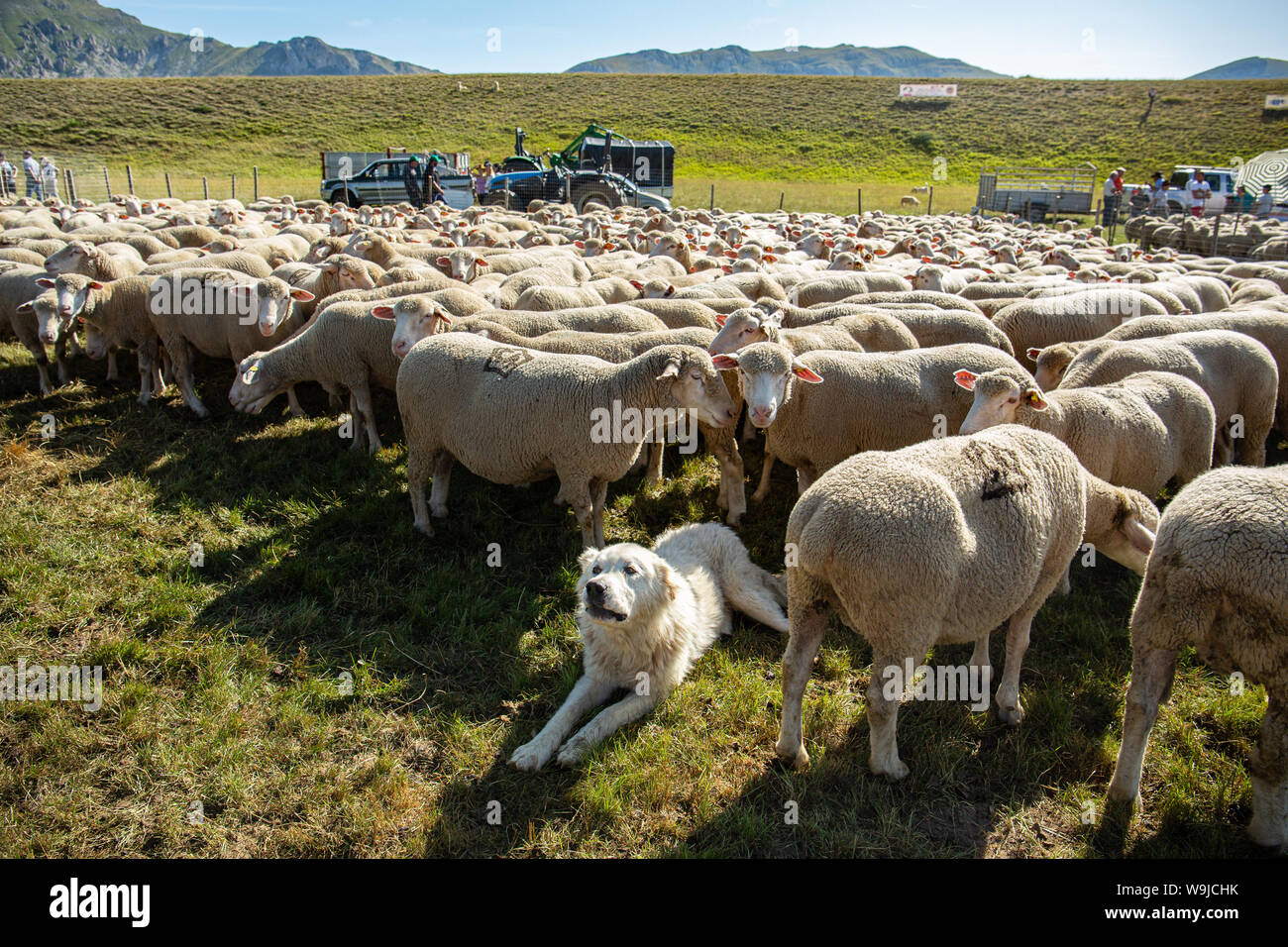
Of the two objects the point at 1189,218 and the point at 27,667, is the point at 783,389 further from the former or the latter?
the point at 1189,218

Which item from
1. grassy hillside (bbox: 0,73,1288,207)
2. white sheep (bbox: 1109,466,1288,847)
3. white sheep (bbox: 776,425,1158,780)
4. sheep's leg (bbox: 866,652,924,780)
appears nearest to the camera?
white sheep (bbox: 1109,466,1288,847)

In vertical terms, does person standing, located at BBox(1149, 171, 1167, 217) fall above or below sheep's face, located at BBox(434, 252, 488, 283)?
above

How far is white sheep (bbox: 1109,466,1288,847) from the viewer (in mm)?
2955

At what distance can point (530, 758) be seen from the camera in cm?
382

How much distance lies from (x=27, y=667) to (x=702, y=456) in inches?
211

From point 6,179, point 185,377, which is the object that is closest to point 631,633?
point 185,377

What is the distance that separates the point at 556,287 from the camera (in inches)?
352

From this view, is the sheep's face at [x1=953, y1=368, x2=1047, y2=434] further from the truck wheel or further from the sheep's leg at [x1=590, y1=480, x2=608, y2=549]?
the truck wheel

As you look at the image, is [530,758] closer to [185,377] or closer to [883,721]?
[883,721]

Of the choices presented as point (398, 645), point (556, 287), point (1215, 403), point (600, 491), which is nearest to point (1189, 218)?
point (1215, 403)

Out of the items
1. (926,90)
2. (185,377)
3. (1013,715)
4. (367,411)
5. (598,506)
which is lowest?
(1013,715)

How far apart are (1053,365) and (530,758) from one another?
19.3 feet

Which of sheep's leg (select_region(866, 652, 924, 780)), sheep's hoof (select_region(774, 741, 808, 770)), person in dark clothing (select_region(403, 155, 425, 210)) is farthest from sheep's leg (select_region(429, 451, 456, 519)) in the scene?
person in dark clothing (select_region(403, 155, 425, 210))

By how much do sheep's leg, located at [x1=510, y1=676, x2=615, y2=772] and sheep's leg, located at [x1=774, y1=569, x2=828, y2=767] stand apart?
1060 millimetres
